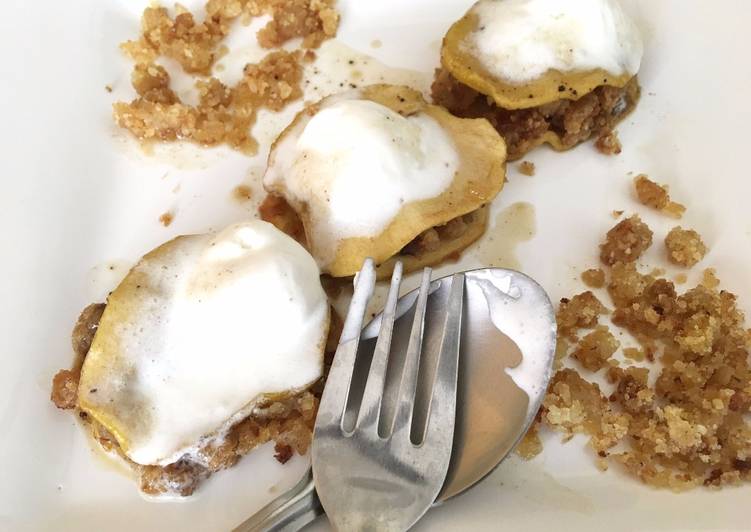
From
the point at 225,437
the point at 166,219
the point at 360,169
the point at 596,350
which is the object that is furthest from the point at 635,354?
the point at 166,219

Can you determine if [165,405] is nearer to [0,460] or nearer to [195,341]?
[195,341]

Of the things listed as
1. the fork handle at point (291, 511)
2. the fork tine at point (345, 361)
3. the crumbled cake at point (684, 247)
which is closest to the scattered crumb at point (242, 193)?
the fork tine at point (345, 361)

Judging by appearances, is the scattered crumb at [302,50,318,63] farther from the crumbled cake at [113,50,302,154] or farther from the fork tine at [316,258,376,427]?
the fork tine at [316,258,376,427]

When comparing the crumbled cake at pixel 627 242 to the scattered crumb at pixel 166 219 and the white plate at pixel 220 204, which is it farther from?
the scattered crumb at pixel 166 219

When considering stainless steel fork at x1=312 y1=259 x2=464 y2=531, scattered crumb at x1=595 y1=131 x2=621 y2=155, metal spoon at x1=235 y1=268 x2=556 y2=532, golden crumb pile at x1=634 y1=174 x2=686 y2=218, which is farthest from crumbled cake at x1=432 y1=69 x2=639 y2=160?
stainless steel fork at x1=312 y1=259 x2=464 y2=531

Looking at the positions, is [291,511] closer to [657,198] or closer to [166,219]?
[166,219]
